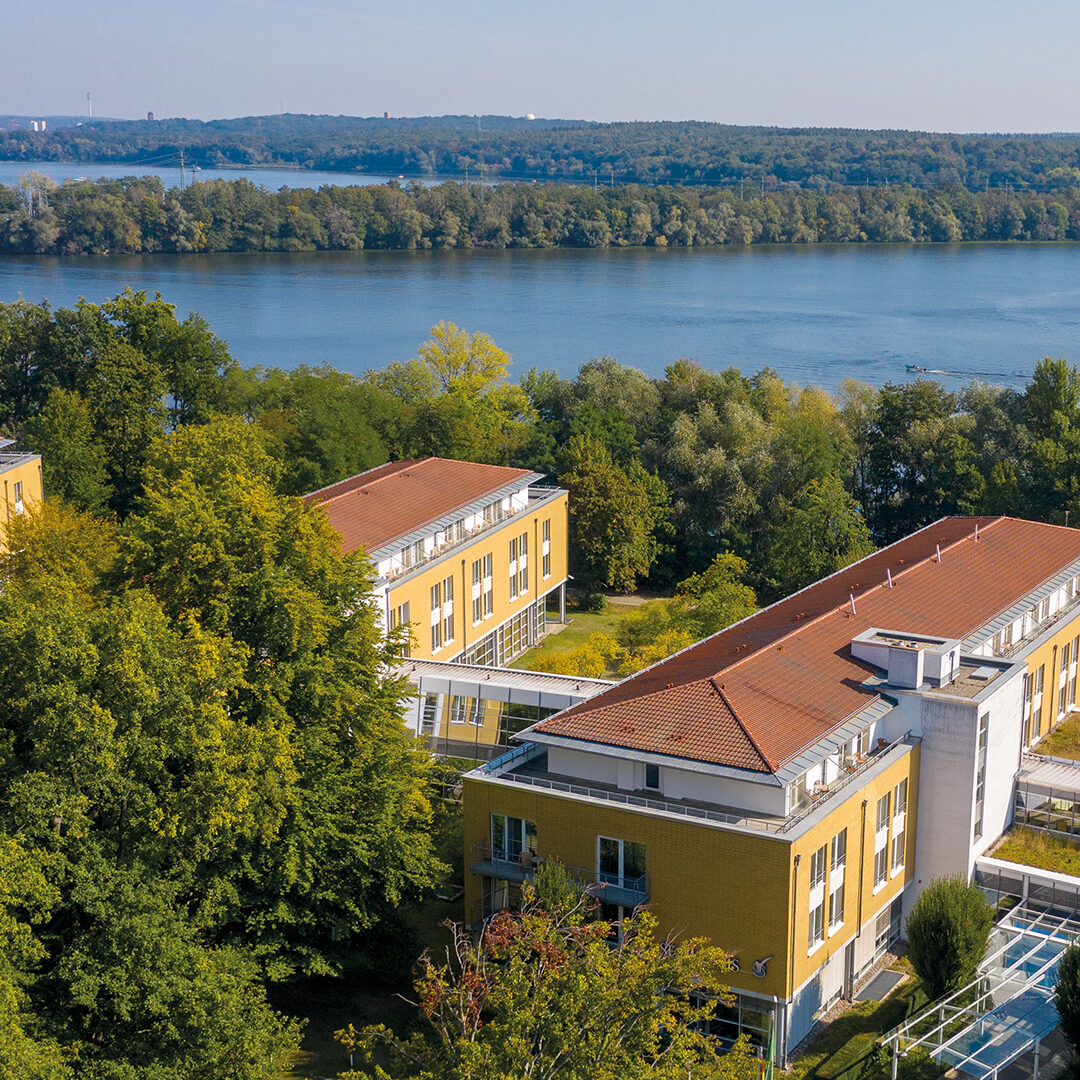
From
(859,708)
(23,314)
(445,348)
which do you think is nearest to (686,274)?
(445,348)

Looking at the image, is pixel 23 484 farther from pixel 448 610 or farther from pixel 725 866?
pixel 725 866

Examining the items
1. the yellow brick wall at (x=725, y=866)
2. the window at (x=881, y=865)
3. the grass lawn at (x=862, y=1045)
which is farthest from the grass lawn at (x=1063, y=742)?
the grass lawn at (x=862, y=1045)

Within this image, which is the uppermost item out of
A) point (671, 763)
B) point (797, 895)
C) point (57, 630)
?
point (57, 630)

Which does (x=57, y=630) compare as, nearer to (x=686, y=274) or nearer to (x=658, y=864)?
(x=658, y=864)

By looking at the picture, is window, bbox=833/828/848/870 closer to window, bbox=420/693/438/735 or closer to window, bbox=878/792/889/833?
window, bbox=878/792/889/833

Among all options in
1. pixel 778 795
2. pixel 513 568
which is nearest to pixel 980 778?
pixel 778 795

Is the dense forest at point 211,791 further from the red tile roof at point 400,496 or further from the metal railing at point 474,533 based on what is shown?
the metal railing at point 474,533

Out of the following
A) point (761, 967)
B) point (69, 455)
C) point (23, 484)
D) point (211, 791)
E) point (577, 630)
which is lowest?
point (577, 630)
